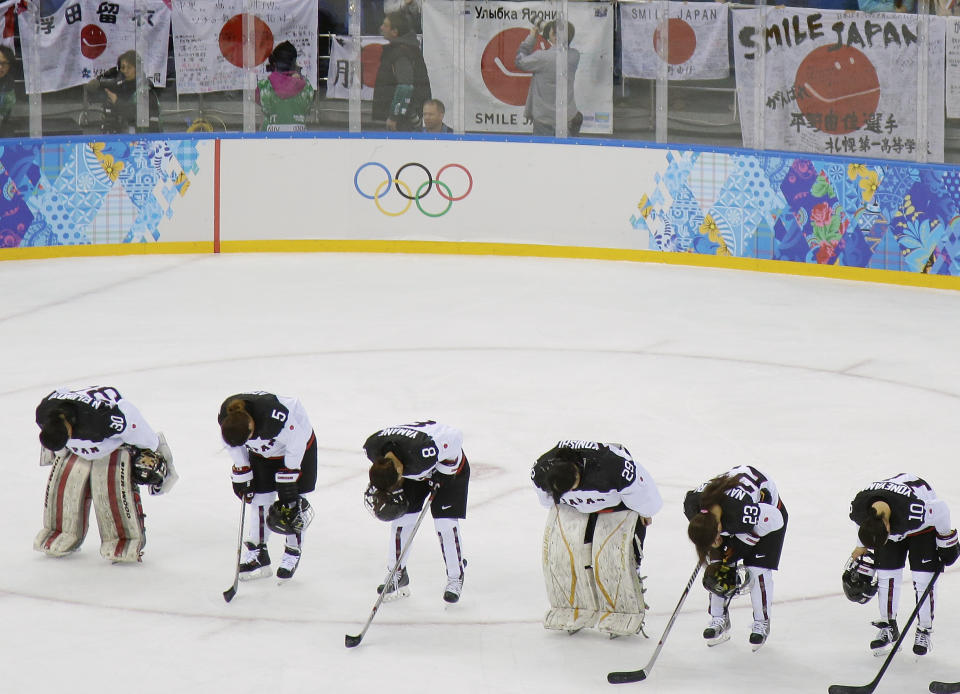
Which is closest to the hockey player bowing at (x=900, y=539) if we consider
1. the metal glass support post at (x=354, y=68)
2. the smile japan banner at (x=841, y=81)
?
the smile japan banner at (x=841, y=81)

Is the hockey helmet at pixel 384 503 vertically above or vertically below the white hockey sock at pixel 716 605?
above

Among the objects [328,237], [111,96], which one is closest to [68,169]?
[111,96]

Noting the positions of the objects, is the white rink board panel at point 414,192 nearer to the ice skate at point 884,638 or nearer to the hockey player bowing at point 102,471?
the hockey player bowing at point 102,471

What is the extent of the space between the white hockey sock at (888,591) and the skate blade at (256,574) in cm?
272

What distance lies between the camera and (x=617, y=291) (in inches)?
581

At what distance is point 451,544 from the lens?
6.73 m

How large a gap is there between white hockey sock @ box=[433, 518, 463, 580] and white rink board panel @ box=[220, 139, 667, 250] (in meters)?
10.1

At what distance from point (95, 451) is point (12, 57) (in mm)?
10064

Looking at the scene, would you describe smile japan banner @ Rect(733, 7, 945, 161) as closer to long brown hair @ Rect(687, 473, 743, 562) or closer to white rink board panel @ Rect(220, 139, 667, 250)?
white rink board panel @ Rect(220, 139, 667, 250)

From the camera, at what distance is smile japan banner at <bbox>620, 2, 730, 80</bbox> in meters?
15.8

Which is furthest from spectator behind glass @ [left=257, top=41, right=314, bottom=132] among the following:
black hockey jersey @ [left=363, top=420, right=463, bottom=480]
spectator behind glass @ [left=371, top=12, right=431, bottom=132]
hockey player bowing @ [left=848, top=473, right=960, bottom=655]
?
hockey player bowing @ [left=848, top=473, right=960, bottom=655]

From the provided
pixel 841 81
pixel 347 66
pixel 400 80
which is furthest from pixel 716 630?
pixel 347 66

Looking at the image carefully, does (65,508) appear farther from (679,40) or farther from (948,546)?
(679,40)

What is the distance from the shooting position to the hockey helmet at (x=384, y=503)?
20.8 ft
